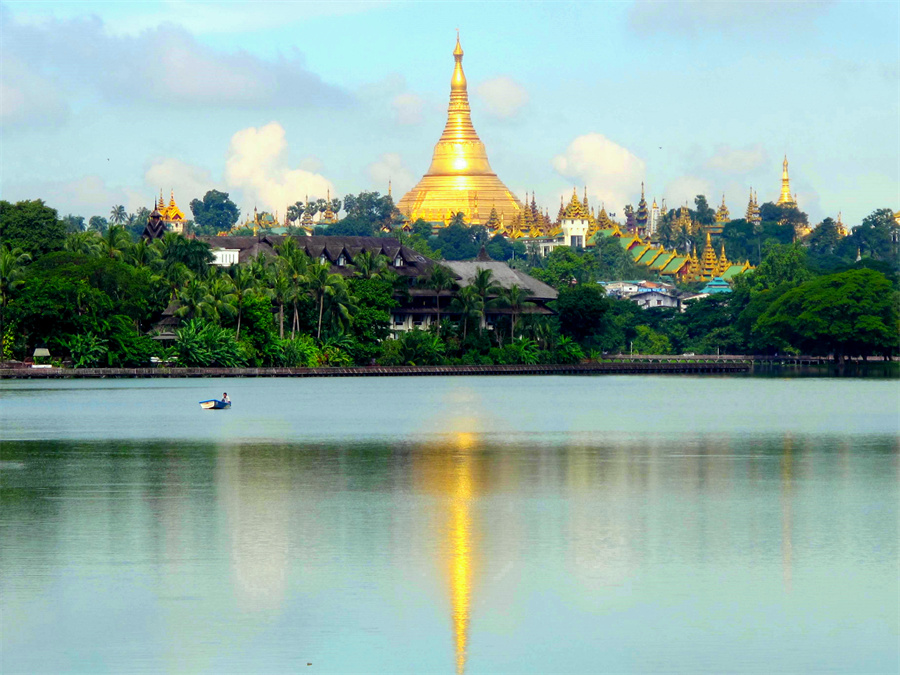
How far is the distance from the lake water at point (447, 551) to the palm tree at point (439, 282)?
45.1 meters

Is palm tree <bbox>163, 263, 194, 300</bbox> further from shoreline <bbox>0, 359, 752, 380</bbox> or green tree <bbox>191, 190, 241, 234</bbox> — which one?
green tree <bbox>191, 190, 241, 234</bbox>

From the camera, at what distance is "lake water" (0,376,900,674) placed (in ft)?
47.9

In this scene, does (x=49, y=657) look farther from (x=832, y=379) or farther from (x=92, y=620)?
(x=832, y=379)

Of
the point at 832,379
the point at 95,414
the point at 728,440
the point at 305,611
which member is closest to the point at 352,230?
the point at 832,379

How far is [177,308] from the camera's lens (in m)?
74.1

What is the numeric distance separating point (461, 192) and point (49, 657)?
6720 inches

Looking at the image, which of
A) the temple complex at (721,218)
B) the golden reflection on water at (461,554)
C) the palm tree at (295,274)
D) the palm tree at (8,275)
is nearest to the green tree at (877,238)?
the temple complex at (721,218)

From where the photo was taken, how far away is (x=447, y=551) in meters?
19.8

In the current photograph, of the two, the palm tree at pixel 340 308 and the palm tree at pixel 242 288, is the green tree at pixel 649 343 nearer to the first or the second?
the palm tree at pixel 340 308

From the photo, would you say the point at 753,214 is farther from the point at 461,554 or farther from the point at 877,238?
the point at 461,554

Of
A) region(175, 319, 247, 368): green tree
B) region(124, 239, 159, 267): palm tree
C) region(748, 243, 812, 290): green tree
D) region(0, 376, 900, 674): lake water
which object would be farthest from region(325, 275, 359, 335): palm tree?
region(748, 243, 812, 290): green tree

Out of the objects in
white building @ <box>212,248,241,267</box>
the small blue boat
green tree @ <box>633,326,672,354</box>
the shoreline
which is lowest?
the small blue boat

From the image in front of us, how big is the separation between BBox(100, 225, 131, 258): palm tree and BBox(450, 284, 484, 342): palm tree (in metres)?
17.6

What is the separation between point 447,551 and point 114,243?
59269 millimetres
